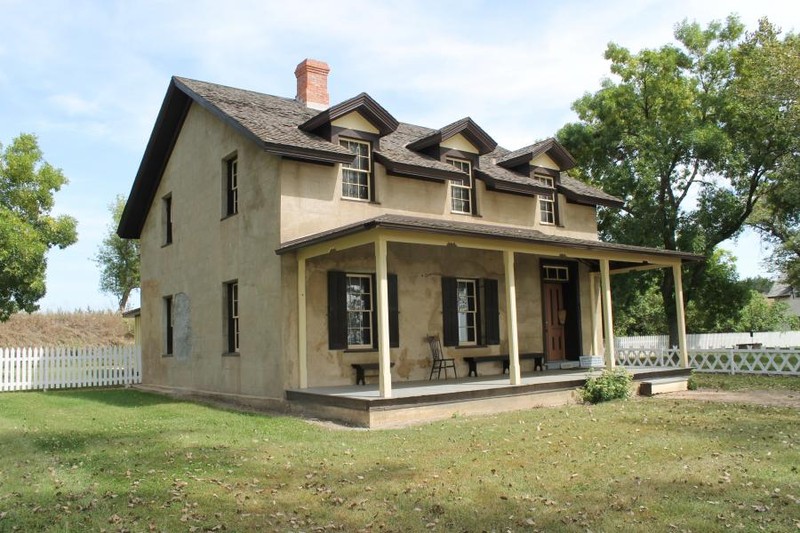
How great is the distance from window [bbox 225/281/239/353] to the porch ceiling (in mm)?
A: 2987

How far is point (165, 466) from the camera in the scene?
7691 millimetres

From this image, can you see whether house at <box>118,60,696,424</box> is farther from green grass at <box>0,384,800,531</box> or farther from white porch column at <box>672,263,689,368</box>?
green grass at <box>0,384,800,531</box>

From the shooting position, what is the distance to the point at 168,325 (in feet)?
62.1

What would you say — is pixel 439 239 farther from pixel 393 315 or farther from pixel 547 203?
pixel 547 203

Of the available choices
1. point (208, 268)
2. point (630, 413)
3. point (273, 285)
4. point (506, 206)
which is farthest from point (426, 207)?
point (630, 413)

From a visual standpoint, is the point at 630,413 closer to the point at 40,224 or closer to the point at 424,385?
the point at 424,385

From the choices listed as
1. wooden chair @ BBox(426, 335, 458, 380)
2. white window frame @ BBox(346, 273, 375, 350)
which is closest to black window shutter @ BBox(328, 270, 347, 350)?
white window frame @ BBox(346, 273, 375, 350)

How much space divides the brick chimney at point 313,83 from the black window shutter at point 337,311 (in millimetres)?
6669

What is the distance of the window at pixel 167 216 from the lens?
19.3m

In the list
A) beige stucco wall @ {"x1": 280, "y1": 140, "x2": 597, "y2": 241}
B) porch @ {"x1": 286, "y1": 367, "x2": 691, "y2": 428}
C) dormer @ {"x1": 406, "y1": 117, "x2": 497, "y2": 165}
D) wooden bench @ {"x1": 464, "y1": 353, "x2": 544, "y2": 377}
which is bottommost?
porch @ {"x1": 286, "y1": 367, "x2": 691, "y2": 428}

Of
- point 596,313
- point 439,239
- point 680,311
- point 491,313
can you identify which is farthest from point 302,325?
point 596,313

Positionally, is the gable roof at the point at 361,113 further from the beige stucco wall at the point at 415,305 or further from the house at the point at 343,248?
the beige stucco wall at the point at 415,305

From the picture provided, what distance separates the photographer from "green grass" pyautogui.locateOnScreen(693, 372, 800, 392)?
1702cm

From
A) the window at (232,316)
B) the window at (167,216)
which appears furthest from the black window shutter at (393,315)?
the window at (167,216)
